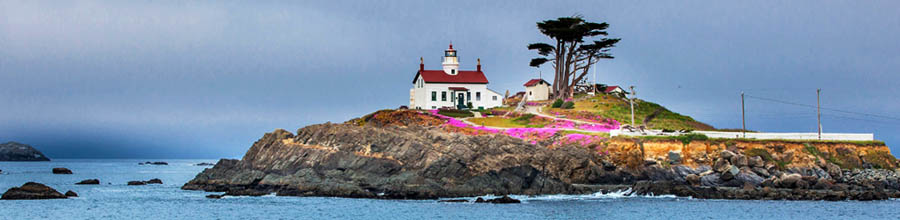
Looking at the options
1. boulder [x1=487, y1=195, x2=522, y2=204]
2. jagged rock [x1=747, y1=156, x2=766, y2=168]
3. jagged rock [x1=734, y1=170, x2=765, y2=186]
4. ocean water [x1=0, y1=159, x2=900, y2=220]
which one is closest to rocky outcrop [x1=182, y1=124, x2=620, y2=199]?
ocean water [x1=0, y1=159, x2=900, y2=220]

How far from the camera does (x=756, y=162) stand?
60219mm

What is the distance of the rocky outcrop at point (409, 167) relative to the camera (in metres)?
55.9

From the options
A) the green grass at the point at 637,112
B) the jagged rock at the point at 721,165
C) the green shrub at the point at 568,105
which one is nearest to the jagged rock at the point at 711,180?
the jagged rock at the point at 721,165

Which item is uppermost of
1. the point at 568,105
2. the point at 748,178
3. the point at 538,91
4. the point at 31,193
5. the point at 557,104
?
the point at 538,91

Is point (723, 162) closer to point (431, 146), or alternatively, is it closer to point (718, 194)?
point (718, 194)

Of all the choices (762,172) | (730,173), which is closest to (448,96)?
(730,173)

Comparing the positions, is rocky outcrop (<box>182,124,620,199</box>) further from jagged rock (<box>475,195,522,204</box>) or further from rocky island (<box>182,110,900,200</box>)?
jagged rock (<box>475,195,522,204</box>)

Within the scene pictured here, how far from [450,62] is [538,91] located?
34.0 feet

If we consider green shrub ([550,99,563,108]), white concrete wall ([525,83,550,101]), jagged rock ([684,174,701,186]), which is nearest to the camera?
jagged rock ([684,174,701,186])

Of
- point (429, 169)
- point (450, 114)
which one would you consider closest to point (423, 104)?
point (450, 114)

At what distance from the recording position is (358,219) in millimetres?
44000

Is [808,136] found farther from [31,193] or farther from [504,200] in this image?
[31,193]

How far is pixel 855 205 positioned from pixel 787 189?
6284mm

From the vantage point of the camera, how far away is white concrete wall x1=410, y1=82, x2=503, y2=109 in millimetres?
87812
